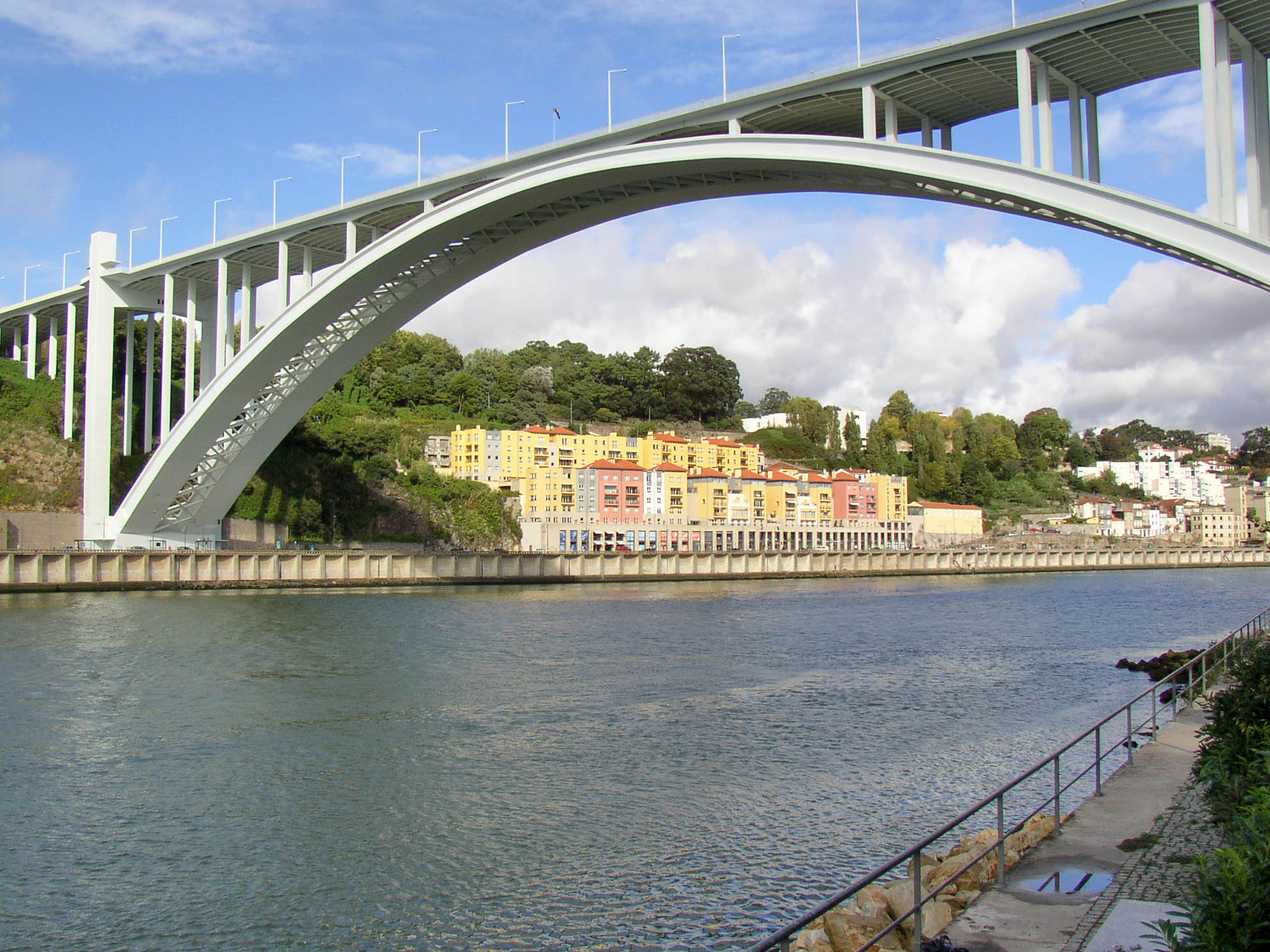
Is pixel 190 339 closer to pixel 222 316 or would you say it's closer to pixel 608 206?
pixel 222 316

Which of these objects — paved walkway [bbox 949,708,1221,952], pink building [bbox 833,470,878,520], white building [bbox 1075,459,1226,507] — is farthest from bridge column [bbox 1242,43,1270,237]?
white building [bbox 1075,459,1226,507]

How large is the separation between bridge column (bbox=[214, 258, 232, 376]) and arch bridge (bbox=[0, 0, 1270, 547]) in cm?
9

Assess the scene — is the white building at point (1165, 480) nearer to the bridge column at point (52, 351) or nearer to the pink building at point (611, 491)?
the pink building at point (611, 491)

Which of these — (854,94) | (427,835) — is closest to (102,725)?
(427,835)

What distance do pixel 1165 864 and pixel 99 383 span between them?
38.5 meters

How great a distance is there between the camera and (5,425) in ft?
144

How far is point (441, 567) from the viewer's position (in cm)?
4956

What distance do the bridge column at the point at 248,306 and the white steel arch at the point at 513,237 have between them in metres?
1.08

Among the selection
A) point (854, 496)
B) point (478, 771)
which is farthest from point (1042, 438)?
point (478, 771)

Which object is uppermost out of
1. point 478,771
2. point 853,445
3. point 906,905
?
point 853,445

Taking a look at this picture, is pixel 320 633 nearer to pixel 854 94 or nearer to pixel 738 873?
pixel 854 94

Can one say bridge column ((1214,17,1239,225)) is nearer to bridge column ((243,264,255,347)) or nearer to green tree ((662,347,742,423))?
bridge column ((243,264,255,347))

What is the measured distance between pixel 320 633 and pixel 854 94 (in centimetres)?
1749

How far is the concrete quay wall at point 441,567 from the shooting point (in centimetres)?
3809
